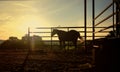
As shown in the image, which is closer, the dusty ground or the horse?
the dusty ground

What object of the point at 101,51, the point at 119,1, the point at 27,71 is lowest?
the point at 27,71

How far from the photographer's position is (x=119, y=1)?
613 centimetres

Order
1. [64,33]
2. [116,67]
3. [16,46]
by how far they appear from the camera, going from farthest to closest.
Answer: [16,46]
[64,33]
[116,67]

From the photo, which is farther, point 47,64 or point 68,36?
point 68,36

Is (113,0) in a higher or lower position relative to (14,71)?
higher

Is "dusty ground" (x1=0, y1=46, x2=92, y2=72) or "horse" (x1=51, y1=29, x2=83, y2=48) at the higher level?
"horse" (x1=51, y1=29, x2=83, y2=48)

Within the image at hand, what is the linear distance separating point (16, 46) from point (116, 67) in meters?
20.2

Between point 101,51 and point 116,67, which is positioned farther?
point 101,51

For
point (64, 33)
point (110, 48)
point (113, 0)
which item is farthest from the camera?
point (64, 33)

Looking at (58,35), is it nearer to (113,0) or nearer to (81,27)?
(81,27)

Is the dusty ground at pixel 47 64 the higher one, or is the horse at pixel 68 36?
the horse at pixel 68 36

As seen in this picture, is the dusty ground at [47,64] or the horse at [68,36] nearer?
the dusty ground at [47,64]

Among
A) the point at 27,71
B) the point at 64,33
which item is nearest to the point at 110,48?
the point at 27,71

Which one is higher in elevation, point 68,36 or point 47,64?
point 68,36
